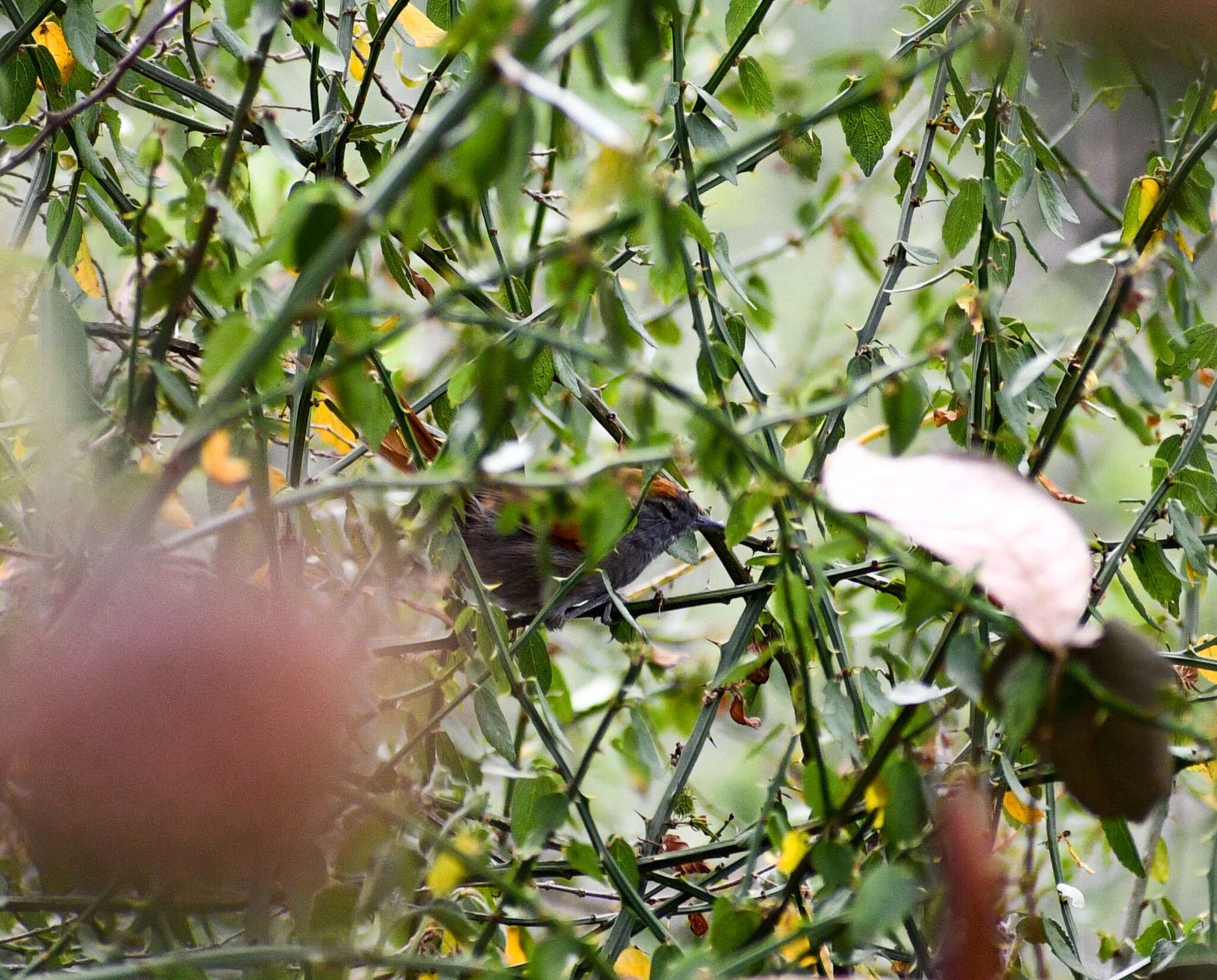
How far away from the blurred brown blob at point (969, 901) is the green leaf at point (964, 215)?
90 cm

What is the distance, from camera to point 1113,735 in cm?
A: 65

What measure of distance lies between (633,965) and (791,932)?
0.44 meters

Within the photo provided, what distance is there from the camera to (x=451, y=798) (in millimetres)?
1261

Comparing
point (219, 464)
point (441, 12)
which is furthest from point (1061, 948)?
point (441, 12)

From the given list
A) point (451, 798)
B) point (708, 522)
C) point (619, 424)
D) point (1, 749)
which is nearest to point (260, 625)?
point (1, 749)

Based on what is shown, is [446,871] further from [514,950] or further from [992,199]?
[992,199]

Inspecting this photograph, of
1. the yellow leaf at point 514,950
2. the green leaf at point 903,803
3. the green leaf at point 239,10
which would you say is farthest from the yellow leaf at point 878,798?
the green leaf at point 239,10

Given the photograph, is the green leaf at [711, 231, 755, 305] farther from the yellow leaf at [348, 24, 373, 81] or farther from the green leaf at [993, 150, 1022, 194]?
the yellow leaf at [348, 24, 373, 81]

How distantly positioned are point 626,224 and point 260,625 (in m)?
0.37

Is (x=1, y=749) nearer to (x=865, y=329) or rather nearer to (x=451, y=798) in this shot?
(x=451, y=798)

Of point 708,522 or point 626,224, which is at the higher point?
point 708,522

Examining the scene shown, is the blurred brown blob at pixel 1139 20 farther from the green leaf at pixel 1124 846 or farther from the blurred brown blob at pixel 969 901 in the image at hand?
the green leaf at pixel 1124 846

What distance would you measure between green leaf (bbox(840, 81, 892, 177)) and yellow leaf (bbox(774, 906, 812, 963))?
0.90 metres

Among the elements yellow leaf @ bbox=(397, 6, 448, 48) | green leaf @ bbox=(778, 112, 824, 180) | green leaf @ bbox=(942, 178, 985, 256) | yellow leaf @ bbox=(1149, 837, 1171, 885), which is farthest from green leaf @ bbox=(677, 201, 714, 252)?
yellow leaf @ bbox=(1149, 837, 1171, 885)
